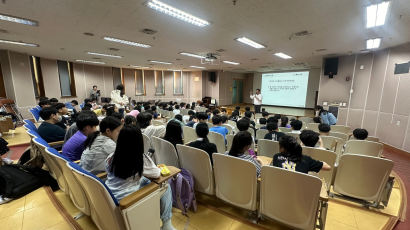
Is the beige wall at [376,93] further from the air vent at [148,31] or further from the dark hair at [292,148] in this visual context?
the air vent at [148,31]

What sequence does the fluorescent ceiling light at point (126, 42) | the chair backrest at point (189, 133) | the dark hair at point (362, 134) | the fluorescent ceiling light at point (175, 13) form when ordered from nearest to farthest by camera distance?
the fluorescent ceiling light at point (175, 13) → the dark hair at point (362, 134) → the chair backrest at point (189, 133) → the fluorescent ceiling light at point (126, 42)

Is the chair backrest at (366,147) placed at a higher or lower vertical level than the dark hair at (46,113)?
lower

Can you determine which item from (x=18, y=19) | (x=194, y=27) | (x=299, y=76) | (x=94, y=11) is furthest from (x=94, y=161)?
(x=299, y=76)

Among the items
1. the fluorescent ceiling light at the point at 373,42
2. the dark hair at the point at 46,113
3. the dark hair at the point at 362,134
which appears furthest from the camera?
the fluorescent ceiling light at the point at 373,42

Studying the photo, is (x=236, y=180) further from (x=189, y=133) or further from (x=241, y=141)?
(x=189, y=133)

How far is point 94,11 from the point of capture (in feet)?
9.47

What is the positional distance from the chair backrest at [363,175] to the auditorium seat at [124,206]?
222 cm

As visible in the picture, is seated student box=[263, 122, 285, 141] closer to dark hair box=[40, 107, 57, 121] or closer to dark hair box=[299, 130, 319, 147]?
dark hair box=[299, 130, 319, 147]

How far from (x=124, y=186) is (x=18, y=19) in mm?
4377

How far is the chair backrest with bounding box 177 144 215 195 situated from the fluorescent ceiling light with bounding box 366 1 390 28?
359cm

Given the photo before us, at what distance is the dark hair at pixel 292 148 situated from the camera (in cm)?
167

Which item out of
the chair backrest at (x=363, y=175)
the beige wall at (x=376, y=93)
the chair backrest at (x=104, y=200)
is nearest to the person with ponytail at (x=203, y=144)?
the chair backrest at (x=104, y=200)

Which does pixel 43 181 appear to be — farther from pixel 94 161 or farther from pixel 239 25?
pixel 239 25

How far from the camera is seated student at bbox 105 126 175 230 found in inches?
49.3
